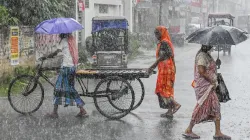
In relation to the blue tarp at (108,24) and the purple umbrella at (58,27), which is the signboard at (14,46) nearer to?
the blue tarp at (108,24)

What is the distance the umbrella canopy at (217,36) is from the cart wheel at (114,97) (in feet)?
6.23

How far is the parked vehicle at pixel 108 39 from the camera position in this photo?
51.8 ft

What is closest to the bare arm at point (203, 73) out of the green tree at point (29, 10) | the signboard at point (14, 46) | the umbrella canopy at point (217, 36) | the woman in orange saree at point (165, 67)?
the umbrella canopy at point (217, 36)

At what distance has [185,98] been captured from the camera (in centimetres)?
1115

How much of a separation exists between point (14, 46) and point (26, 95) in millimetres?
4895

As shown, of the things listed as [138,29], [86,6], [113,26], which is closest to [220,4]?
[138,29]

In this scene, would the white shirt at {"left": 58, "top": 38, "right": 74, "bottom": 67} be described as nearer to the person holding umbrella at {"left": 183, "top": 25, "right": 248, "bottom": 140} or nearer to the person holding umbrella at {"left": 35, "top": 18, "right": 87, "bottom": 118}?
the person holding umbrella at {"left": 35, "top": 18, "right": 87, "bottom": 118}

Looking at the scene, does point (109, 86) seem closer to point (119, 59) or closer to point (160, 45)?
point (160, 45)

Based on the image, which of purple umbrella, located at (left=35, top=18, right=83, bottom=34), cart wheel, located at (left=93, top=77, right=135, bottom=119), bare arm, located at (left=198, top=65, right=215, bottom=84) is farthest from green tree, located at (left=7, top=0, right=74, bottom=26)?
bare arm, located at (left=198, top=65, right=215, bottom=84)

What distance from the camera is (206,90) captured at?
7023 mm

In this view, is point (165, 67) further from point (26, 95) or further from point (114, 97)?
point (26, 95)

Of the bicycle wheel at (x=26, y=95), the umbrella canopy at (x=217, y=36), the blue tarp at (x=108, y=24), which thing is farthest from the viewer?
the blue tarp at (x=108, y=24)

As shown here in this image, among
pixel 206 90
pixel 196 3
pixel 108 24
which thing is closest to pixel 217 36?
pixel 206 90

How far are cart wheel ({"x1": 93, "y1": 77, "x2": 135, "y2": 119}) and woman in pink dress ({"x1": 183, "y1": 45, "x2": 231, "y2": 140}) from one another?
1657 mm
